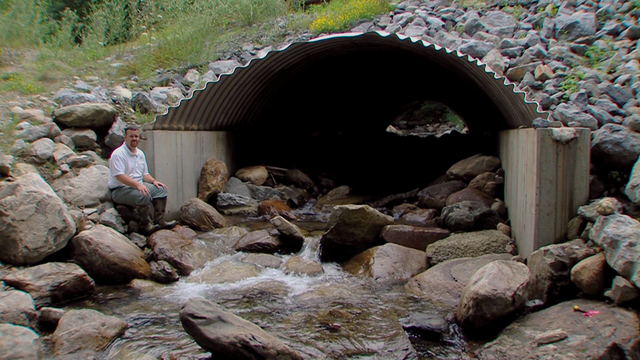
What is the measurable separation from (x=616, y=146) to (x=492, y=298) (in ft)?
8.02

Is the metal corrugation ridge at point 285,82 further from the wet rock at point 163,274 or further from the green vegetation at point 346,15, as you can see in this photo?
the green vegetation at point 346,15

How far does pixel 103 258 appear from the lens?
536cm

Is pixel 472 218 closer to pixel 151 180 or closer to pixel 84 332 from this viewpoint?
pixel 151 180

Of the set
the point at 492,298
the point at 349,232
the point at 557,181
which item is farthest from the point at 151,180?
the point at 557,181

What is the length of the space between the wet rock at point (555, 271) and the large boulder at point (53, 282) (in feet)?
14.2

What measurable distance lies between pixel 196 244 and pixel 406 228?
2719mm

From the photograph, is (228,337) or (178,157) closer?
(228,337)

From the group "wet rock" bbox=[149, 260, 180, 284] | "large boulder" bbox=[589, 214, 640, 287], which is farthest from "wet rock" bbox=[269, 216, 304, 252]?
"large boulder" bbox=[589, 214, 640, 287]

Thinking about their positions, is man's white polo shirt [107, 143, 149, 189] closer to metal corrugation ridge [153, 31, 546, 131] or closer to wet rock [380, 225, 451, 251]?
metal corrugation ridge [153, 31, 546, 131]

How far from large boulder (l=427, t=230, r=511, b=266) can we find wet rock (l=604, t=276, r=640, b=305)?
2013 mm

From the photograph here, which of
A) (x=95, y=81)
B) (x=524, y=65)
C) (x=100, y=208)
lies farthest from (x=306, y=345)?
(x=95, y=81)

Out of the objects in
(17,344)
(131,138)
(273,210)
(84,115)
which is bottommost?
(17,344)

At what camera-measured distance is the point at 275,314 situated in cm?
468

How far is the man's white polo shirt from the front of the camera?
6.24 metres
